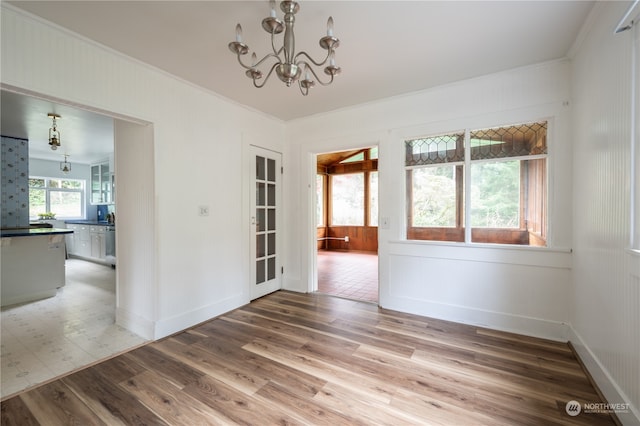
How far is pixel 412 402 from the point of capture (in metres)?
1.74

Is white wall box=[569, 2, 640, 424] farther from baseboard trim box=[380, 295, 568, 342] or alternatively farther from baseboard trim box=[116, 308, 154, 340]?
baseboard trim box=[116, 308, 154, 340]

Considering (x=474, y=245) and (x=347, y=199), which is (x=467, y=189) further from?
(x=347, y=199)

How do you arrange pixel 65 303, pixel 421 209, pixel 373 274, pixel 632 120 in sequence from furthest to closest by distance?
pixel 373 274, pixel 65 303, pixel 421 209, pixel 632 120

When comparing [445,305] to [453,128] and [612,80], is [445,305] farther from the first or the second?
[612,80]

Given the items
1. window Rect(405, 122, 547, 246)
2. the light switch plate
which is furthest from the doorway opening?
window Rect(405, 122, 547, 246)

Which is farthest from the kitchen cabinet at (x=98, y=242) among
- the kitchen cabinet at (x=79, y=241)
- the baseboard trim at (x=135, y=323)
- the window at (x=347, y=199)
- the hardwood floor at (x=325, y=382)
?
the window at (x=347, y=199)

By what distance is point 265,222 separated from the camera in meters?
4.00

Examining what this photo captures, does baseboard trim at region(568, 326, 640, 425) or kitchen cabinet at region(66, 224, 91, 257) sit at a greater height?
kitchen cabinet at region(66, 224, 91, 257)

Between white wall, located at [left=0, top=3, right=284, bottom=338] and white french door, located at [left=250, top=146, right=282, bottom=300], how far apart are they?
0.75ft

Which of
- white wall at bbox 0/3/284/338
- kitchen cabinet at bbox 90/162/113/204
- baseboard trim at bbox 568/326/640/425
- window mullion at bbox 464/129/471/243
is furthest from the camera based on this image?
kitchen cabinet at bbox 90/162/113/204

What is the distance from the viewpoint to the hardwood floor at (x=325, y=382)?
1.63 m

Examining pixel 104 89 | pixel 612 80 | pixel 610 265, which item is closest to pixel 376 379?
pixel 610 265

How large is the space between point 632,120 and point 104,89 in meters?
3.73

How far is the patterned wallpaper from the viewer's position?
175 inches
